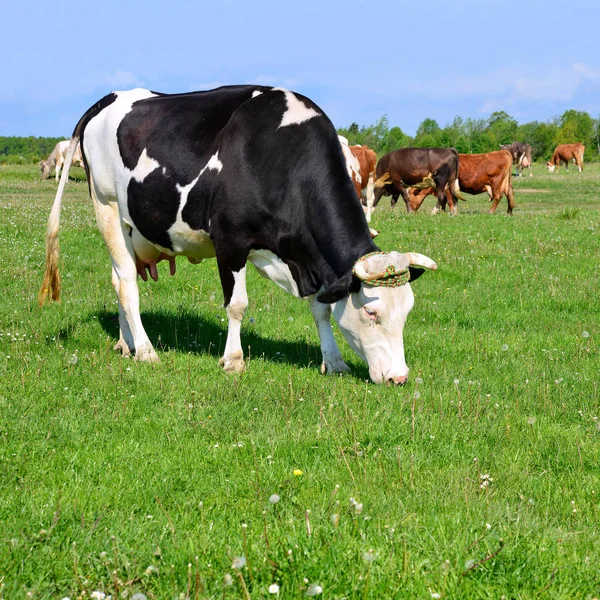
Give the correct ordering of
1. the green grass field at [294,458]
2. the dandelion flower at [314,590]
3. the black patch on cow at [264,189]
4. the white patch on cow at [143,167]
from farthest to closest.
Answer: the white patch on cow at [143,167] → the black patch on cow at [264,189] → the green grass field at [294,458] → the dandelion flower at [314,590]

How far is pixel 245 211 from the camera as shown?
682cm

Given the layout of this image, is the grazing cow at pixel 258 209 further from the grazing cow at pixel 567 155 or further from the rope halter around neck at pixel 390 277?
the grazing cow at pixel 567 155

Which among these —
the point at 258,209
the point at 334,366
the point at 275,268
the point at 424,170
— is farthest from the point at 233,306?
the point at 424,170

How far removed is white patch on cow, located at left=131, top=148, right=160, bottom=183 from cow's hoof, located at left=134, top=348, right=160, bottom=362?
1.70 meters

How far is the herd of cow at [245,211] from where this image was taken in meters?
6.37

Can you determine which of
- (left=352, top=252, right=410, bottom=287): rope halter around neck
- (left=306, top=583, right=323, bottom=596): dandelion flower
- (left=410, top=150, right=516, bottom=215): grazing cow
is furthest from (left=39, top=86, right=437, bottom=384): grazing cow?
(left=410, top=150, right=516, bottom=215): grazing cow

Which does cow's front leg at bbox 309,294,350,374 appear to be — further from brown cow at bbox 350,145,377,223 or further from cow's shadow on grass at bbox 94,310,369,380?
brown cow at bbox 350,145,377,223

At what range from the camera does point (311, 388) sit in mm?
6184

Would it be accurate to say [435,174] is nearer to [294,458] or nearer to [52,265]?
[52,265]

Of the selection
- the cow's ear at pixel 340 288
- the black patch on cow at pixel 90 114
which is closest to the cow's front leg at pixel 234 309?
the cow's ear at pixel 340 288

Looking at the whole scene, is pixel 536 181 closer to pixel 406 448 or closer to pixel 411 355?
pixel 411 355

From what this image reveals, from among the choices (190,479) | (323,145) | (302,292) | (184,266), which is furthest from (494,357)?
(184,266)

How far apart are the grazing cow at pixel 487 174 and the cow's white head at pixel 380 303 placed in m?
20.1

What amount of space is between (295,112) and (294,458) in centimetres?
368
